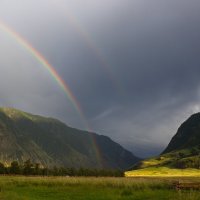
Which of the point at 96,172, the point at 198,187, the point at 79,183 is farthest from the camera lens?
the point at 96,172

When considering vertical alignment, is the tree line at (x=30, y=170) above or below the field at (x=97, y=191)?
above

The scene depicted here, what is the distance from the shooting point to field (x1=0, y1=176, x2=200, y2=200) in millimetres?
38188

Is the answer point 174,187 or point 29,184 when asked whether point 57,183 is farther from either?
point 174,187

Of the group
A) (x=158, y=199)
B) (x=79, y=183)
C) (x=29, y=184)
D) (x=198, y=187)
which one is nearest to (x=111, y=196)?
(x=158, y=199)

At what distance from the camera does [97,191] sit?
1841 inches

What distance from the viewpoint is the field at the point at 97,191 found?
38.2m

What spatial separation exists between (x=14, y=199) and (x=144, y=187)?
18584 millimetres

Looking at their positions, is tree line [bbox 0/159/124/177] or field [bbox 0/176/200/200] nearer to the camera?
field [bbox 0/176/200/200]

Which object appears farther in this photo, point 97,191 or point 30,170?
point 30,170

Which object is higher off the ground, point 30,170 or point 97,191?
point 30,170

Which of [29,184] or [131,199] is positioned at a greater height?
[29,184]

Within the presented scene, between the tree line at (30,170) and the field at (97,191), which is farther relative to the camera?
the tree line at (30,170)

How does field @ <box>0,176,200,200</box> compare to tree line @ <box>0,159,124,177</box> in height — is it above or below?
below

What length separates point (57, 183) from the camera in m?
58.8
